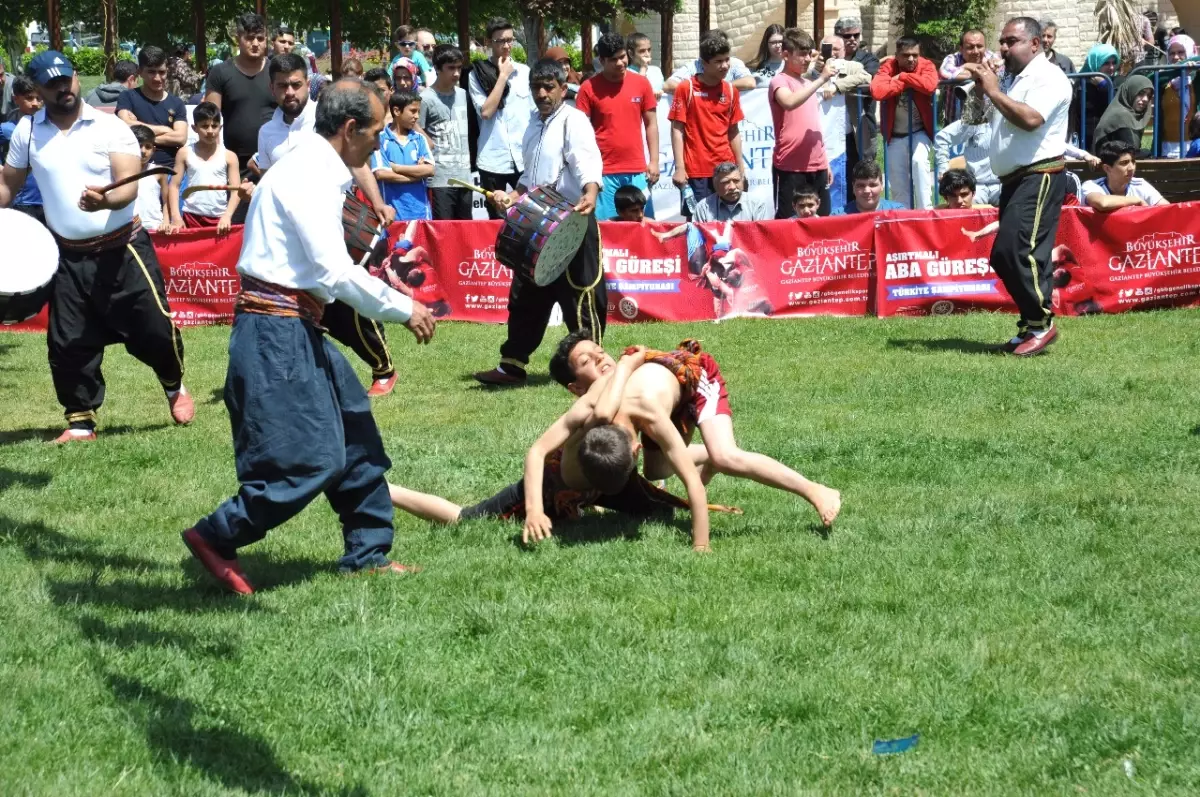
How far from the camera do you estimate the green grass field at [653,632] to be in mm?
4227

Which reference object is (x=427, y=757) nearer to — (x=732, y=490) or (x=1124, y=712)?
(x=1124, y=712)

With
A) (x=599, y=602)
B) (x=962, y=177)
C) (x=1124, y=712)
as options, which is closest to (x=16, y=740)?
(x=599, y=602)

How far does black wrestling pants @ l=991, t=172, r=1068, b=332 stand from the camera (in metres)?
10.4

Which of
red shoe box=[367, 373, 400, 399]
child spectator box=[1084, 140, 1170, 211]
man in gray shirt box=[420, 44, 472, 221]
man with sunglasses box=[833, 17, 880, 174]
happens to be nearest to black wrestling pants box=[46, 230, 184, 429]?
red shoe box=[367, 373, 400, 399]

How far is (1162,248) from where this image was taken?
39.7ft

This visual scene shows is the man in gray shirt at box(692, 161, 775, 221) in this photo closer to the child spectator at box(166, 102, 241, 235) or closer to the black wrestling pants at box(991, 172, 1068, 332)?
the black wrestling pants at box(991, 172, 1068, 332)

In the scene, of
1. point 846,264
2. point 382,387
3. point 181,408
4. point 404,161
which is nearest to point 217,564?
point 181,408

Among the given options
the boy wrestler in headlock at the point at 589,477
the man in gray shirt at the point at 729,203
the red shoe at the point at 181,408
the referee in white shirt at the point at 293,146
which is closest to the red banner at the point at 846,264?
the man in gray shirt at the point at 729,203

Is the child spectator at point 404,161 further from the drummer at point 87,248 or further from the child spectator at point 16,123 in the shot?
the drummer at point 87,248

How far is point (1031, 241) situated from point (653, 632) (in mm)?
6198

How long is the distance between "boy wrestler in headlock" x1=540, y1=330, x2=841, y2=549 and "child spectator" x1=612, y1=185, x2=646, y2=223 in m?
5.73

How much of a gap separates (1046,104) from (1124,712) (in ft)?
21.7

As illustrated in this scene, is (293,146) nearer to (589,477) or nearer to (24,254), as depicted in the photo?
(24,254)

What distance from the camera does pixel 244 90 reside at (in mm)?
12781
